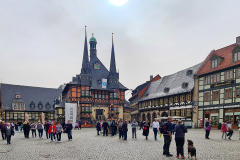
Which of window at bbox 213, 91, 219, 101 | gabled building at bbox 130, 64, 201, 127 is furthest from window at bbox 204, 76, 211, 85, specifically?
gabled building at bbox 130, 64, 201, 127

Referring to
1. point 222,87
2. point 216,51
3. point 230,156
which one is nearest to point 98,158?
point 230,156

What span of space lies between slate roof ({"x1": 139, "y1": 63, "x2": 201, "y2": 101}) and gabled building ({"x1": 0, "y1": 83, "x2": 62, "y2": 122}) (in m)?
29.5

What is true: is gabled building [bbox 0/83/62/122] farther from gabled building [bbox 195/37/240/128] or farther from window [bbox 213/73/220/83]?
window [bbox 213/73/220/83]

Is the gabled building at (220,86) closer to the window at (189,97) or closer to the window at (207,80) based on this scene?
the window at (207,80)

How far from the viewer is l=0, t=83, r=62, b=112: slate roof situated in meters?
69.4

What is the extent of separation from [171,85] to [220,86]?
14.5 m

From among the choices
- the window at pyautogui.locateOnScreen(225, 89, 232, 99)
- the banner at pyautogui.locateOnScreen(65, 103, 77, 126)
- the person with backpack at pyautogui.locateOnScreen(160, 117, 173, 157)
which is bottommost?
the banner at pyautogui.locateOnScreen(65, 103, 77, 126)

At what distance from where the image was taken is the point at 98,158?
11555mm

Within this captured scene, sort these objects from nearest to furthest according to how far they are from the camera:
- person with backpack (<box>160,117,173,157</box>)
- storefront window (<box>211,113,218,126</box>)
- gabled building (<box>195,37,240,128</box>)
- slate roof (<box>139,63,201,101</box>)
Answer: person with backpack (<box>160,117,173,157</box>) < gabled building (<box>195,37,240,128</box>) < storefront window (<box>211,113,218,126</box>) < slate roof (<box>139,63,201,101</box>)

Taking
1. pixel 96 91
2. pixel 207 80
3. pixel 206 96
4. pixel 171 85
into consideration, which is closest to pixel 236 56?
pixel 207 80

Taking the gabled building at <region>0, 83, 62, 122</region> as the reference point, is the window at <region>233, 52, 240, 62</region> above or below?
above

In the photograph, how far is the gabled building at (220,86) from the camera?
32750 millimetres

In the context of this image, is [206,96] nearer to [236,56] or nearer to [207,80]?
[207,80]

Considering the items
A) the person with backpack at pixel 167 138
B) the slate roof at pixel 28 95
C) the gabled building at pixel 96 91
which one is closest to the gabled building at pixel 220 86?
the person with backpack at pixel 167 138
